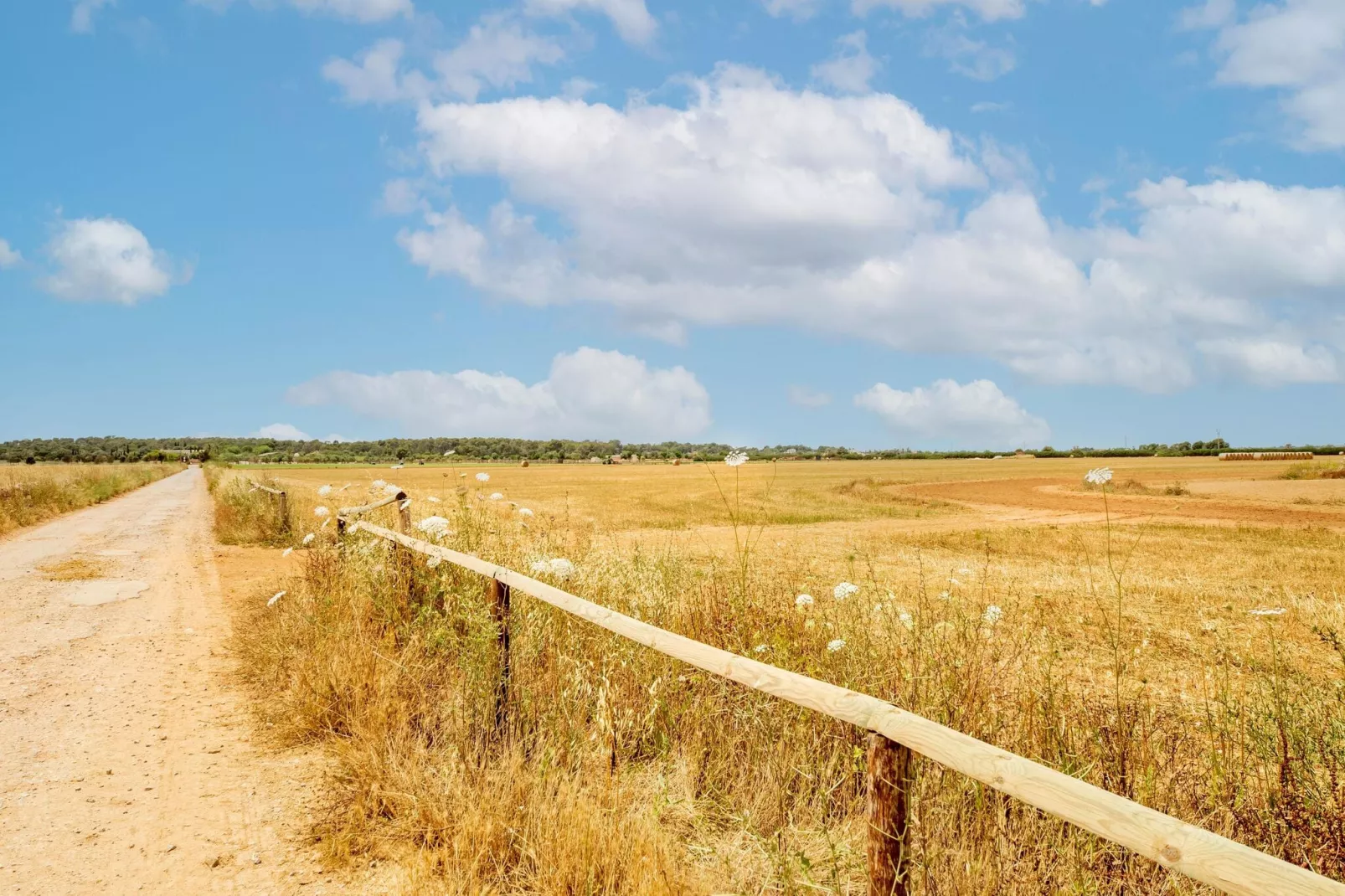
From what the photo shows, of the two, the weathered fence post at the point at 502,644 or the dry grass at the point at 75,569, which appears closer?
the weathered fence post at the point at 502,644

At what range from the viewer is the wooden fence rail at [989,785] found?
172 cm

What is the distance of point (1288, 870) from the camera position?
1.66 metres

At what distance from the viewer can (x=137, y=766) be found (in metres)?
5.11

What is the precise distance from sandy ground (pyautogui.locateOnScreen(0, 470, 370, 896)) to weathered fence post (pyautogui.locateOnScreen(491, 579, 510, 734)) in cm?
112

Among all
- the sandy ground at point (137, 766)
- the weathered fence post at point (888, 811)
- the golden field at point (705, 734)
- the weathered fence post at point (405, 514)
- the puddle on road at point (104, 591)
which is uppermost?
the weathered fence post at point (405, 514)

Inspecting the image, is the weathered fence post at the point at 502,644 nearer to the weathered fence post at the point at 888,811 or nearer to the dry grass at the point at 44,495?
the weathered fence post at the point at 888,811

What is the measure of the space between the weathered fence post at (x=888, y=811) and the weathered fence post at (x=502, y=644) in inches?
104

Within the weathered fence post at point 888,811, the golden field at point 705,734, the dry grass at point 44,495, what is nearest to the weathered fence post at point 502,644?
the golden field at point 705,734

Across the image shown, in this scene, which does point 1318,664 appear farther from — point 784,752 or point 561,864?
point 561,864

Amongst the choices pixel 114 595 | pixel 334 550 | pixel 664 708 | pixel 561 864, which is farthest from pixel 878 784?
pixel 114 595

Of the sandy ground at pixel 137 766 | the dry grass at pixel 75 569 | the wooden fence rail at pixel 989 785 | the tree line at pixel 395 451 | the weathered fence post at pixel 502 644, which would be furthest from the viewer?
the tree line at pixel 395 451

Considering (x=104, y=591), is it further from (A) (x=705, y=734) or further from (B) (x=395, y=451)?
(B) (x=395, y=451)

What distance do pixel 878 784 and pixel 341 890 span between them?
2590 mm

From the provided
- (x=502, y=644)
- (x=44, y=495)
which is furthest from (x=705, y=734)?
(x=44, y=495)
